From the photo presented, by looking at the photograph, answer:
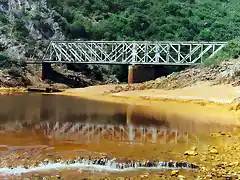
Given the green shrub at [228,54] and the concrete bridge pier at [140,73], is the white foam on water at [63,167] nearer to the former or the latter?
the green shrub at [228,54]

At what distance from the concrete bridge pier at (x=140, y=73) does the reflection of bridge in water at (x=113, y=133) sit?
114ft

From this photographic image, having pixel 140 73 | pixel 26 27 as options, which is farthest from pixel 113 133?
pixel 26 27

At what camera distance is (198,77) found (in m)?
49.8

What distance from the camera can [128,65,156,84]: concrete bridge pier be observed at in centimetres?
5844

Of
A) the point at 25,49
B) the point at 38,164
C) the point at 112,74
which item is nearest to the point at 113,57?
the point at 112,74

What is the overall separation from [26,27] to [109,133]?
54.1m

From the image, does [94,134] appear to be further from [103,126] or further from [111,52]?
[111,52]

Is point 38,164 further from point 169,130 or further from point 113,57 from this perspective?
point 113,57

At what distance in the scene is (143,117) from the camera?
28.1 m

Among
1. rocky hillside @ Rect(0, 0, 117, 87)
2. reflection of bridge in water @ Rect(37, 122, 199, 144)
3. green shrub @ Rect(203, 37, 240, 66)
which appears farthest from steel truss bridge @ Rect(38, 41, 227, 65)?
reflection of bridge in water @ Rect(37, 122, 199, 144)

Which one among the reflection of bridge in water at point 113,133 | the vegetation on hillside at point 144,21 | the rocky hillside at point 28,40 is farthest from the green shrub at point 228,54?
the vegetation on hillside at point 144,21

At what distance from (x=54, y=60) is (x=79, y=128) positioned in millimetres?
45971

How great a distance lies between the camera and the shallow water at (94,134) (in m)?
15.9

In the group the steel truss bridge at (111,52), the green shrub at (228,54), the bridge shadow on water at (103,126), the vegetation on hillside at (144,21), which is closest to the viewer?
the bridge shadow on water at (103,126)
